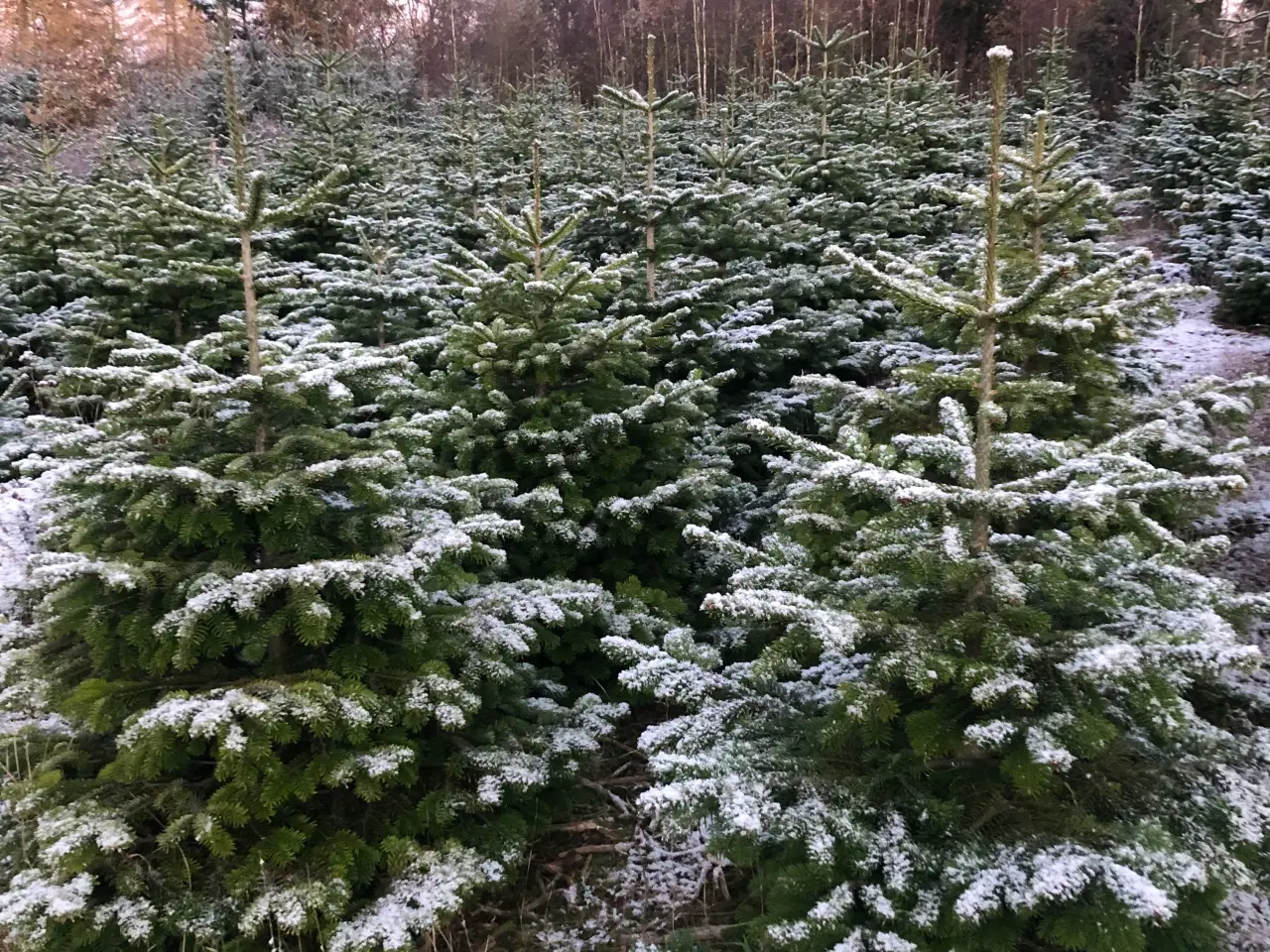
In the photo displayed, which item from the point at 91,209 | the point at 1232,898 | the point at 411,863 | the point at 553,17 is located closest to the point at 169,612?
the point at 411,863

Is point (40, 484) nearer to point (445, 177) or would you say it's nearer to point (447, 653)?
point (447, 653)

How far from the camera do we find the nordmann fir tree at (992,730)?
2082 mm

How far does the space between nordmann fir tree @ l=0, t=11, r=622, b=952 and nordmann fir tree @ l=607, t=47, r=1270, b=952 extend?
0.92m

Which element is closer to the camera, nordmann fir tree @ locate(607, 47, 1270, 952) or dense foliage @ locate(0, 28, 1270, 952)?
nordmann fir tree @ locate(607, 47, 1270, 952)

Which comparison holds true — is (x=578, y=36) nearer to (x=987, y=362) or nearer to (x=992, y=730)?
(x=987, y=362)

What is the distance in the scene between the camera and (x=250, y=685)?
268 cm

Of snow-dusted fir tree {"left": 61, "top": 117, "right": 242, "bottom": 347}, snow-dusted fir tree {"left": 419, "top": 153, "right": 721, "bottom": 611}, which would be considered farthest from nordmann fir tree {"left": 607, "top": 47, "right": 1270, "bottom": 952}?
snow-dusted fir tree {"left": 61, "top": 117, "right": 242, "bottom": 347}

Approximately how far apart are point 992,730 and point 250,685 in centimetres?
240

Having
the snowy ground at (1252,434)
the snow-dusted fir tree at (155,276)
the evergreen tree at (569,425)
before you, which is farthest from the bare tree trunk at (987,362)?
the snow-dusted fir tree at (155,276)

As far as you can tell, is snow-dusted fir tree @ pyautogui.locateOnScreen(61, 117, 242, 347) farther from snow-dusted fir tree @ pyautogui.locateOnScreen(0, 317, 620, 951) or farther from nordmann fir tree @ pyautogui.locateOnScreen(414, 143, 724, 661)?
snow-dusted fir tree @ pyautogui.locateOnScreen(0, 317, 620, 951)

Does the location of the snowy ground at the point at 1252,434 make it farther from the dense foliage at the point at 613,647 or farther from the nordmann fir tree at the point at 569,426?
the nordmann fir tree at the point at 569,426

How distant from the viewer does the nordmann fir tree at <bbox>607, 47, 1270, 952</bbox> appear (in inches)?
82.0

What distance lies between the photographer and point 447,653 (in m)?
3.10

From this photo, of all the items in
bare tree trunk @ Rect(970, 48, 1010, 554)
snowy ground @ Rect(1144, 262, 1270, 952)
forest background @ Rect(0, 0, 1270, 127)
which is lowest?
snowy ground @ Rect(1144, 262, 1270, 952)
